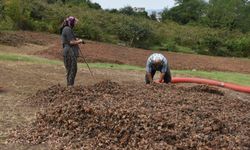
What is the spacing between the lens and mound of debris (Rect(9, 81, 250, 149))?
21.7 ft

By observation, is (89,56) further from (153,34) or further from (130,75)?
(153,34)

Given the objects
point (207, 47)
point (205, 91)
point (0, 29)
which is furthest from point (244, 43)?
point (205, 91)

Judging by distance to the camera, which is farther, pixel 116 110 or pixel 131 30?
pixel 131 30

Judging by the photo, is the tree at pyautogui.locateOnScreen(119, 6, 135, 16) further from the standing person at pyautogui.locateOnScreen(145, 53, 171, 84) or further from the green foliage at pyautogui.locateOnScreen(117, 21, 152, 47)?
the standing person at pyautogui.locateOnScreen(145, 53, 171, 84)

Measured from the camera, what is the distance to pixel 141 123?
6969 mm

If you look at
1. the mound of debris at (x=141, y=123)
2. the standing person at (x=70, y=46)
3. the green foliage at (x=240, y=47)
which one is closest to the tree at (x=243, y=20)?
the green foliage at (x=240, y=47)

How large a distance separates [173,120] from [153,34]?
26.3 meters

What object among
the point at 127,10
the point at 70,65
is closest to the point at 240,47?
the point at 127,10

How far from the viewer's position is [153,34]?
108 ft

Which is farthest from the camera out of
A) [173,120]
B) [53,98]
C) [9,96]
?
[9,96]

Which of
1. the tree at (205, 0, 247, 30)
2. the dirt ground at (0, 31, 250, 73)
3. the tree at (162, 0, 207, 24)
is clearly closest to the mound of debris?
the dirt ground at (0, 31, 250, 73)

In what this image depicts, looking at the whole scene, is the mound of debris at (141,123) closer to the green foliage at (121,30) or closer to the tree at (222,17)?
the green foliage at (121,30)

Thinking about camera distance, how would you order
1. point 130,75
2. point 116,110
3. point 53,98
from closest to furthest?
point 116,110
point 53,98
point 130,75

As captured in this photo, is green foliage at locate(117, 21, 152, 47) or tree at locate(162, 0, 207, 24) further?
tree at locate(162, 0, 207, 24)
